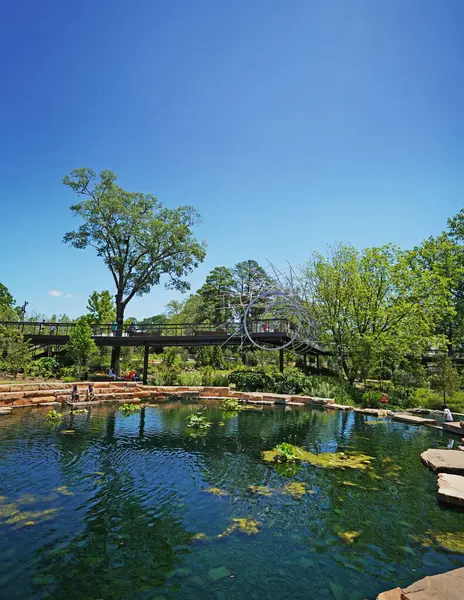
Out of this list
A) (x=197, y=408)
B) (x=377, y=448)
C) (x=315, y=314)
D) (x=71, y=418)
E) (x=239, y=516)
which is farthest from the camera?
(x=315, y=314)

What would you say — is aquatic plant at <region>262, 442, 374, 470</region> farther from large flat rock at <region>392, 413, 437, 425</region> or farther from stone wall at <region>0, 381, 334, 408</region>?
stone wall at <region>0, 381, 334, 408</region>

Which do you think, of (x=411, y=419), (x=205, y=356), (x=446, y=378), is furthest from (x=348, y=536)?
(x=205, y=356)

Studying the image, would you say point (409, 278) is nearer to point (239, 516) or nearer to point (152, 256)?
point (152, 256)

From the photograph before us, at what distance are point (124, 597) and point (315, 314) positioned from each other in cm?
2542

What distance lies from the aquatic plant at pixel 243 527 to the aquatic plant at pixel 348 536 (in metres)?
1.46

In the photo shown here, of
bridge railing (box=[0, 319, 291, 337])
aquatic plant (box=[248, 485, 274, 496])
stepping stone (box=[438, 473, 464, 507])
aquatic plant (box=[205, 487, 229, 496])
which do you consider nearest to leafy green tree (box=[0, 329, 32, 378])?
bridge railing (box=[0, 319, 291, 337])

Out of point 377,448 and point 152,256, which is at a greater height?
point 152,256

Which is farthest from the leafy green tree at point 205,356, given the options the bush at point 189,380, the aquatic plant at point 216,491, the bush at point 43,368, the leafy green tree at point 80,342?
the aquatic plant at point 216,491

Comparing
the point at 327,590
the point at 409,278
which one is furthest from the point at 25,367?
the point at 409,278

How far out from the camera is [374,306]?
2642cm

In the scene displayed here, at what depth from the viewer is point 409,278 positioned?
25.7m

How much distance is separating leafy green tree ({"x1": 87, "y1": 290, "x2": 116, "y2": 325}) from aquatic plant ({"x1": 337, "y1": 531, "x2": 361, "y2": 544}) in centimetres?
2882

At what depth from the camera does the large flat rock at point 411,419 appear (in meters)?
16.1

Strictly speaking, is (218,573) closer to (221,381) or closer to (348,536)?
(348,536)
